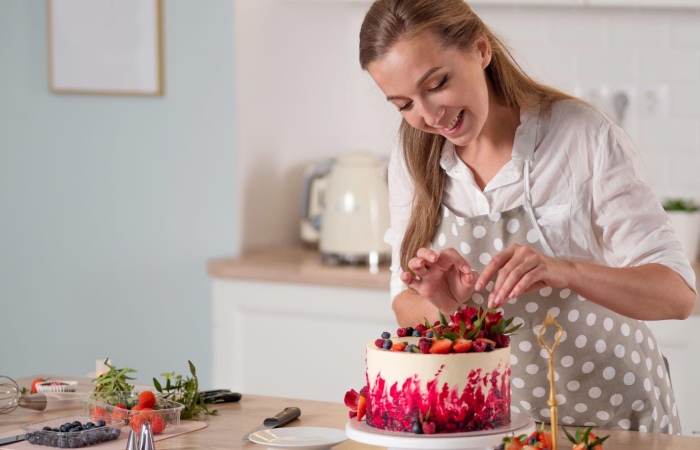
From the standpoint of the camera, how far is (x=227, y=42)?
9.56 ft

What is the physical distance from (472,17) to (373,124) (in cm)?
169

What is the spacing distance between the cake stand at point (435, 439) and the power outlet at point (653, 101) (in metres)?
1.84

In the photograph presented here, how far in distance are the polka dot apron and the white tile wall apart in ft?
4.22

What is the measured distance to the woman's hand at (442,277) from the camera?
1.57 meters

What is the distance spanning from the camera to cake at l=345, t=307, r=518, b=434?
1365mm

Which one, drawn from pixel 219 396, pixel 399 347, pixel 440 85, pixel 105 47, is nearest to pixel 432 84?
pixel 440 85

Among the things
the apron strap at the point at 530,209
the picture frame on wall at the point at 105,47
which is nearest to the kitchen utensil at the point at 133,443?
the apron strap at the point at 530,209

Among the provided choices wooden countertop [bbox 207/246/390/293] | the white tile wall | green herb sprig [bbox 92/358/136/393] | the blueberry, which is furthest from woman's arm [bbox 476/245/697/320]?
the white tile wall

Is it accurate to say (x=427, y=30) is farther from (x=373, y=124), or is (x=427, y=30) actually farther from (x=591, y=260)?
(x=373, y=124)

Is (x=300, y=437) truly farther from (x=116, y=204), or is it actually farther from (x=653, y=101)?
(x=653, y=101)

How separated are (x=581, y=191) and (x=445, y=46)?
345mm

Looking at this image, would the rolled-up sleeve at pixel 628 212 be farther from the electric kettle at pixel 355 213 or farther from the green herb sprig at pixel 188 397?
the electric kettle at pixel 355 213

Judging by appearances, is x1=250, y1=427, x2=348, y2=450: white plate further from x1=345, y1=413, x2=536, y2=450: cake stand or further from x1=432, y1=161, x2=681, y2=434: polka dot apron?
x1=432, y1=161, x2=681, y2=434: polka dot apron

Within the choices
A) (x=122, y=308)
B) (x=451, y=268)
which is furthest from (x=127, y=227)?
(x=451, y=268)
